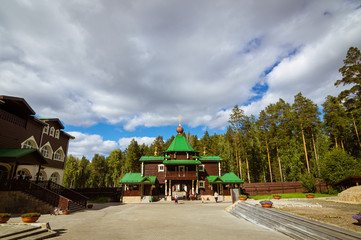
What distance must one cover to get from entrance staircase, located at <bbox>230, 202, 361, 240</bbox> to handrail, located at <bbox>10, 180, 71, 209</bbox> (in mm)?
15622

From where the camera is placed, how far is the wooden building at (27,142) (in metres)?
17.4

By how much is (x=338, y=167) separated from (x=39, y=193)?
36.6 metres

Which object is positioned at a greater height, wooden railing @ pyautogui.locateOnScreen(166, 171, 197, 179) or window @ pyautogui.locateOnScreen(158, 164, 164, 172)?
window @ pyautogui.locateOnScreen(158, 164, 164, 172)

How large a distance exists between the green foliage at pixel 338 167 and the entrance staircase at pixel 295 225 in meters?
21.2

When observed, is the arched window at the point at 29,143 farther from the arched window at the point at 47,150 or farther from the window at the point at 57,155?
the window at the point at 57,155

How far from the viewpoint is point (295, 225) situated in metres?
8.96

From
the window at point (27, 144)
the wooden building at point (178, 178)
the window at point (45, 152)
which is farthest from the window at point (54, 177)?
the wooden building at point (178, 178)

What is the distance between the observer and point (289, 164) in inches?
1495

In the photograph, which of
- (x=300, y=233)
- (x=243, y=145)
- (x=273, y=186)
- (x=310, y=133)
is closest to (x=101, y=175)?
(x=243, y=145)

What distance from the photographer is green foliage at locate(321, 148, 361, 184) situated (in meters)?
26.4

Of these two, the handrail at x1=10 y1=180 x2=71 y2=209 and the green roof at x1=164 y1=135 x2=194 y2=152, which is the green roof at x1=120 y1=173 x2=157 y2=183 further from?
the handrail at x1=10 y1=180 x2=71 y2=209

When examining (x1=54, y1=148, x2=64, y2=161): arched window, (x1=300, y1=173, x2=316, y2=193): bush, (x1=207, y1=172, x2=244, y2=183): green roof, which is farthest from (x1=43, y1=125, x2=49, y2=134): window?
(x1=300, y1=173, x2=316, y2=193): bush

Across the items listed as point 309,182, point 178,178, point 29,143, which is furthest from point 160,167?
point 309,182

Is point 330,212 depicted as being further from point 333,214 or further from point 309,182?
point 309,182
